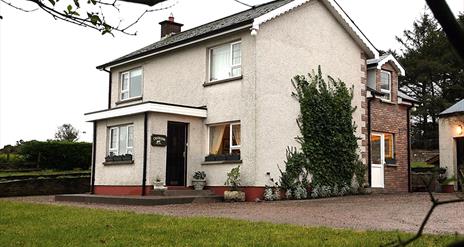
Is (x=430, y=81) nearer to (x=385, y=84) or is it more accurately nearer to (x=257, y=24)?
(x=385, y=84)

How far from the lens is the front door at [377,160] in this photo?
68.7ft

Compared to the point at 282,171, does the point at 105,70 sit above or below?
above

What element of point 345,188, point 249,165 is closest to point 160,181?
point 249,165

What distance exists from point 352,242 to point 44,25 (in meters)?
5.21

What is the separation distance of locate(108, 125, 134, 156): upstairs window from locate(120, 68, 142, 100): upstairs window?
274 centimetres

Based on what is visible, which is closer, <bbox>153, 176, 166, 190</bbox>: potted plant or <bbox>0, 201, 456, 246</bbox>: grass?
<bbox>0, 201, 456, 246</bbox>: grass

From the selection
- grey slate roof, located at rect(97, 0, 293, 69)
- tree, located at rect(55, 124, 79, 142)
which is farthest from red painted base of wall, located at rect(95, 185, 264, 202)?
tree, located at rect(55, 124, 79, 142)

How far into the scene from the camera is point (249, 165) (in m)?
17.0

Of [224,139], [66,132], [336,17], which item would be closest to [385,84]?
[336,17]

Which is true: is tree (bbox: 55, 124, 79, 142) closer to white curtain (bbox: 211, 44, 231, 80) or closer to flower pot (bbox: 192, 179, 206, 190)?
white curtain (bbox: 211, 44, 231, 80)

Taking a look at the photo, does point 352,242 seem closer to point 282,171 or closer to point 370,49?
point 282,171

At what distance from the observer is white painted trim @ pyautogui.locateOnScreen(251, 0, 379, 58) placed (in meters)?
17.0

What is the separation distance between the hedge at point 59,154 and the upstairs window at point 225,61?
14209mm

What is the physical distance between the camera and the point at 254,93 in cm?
1716
